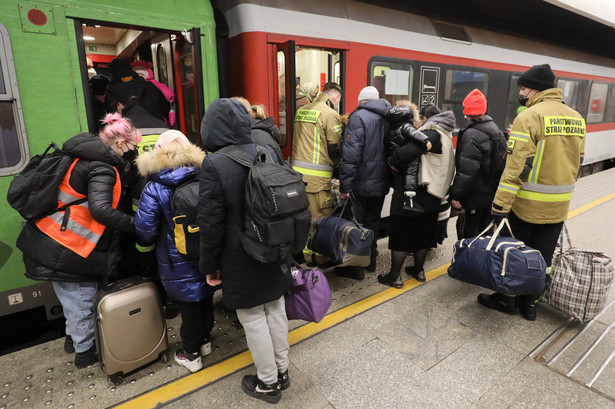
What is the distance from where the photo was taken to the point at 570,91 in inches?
313

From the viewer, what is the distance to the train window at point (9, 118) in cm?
242

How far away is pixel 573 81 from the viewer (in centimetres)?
789

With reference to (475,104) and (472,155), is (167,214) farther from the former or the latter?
(475,104)

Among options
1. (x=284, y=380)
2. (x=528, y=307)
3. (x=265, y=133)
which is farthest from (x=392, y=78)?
(x=284, y=380)

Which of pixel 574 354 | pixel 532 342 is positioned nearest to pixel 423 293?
pixel 532 342

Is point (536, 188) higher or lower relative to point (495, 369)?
higher

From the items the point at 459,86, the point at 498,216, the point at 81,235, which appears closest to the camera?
the point at 81,235

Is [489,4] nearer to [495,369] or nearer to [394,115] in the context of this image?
[394,115]

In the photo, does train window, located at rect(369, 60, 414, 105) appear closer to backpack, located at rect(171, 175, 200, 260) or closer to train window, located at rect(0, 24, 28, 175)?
backpack, located at rect(171, 175, 200, 260)

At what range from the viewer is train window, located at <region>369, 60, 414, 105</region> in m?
4.48

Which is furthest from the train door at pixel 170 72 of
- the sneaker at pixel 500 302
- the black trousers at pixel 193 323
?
the sneaker at pixel 500 302

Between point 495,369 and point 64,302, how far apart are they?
284 cm

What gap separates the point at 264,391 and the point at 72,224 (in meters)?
1.54

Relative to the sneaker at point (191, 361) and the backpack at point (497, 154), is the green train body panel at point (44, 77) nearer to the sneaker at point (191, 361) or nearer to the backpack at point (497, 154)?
the sneaker at point (191, 361)
